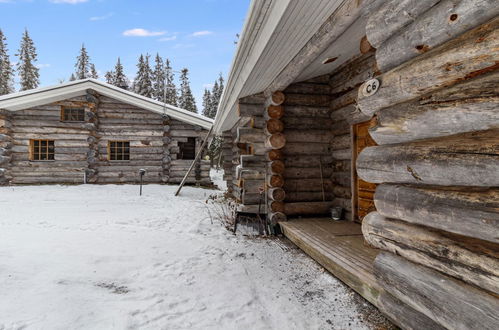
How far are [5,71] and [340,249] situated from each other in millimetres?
40569

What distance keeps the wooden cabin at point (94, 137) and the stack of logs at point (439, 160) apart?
11.6 m

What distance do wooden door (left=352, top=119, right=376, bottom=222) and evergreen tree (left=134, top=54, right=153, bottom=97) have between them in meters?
31.7

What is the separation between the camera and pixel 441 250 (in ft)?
5.57

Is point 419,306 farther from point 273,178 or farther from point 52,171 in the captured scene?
point 52,171

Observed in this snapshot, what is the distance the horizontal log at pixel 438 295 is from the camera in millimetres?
1442

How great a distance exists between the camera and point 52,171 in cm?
1276

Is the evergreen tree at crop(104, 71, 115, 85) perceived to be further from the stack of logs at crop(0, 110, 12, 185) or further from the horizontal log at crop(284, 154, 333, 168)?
the horizontal log at crop(284, 154, 333, 168)

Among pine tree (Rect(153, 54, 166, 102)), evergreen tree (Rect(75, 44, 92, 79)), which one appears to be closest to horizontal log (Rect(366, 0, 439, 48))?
pine tree (Rect(153, 54, 166, 102))

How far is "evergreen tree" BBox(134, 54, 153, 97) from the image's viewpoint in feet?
106

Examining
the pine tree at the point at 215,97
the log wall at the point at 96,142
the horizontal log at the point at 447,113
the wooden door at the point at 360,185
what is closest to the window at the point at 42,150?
the log wall at the point at 96,142

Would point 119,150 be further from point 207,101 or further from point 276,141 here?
point 207,101

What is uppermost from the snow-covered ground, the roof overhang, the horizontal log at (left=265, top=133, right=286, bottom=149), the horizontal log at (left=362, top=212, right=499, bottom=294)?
the roof overhang

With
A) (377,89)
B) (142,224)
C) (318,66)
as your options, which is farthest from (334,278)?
(142,224)

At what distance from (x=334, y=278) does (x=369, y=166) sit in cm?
197
